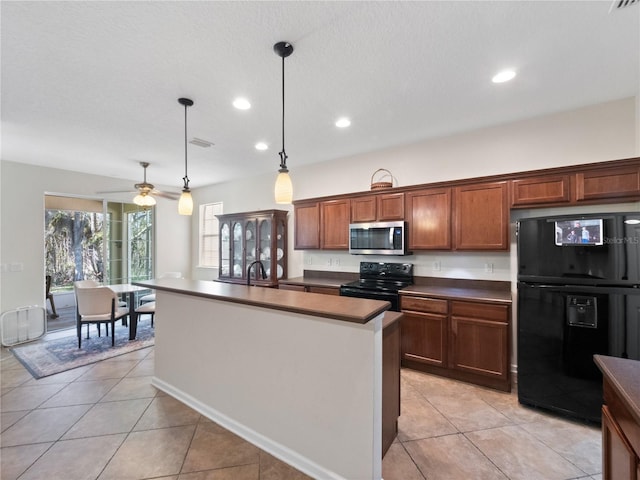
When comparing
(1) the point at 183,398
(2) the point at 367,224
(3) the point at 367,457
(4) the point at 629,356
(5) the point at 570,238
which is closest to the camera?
(3) the point at 367,457

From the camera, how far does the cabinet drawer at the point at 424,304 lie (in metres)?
2.98

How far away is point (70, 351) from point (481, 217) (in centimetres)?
549

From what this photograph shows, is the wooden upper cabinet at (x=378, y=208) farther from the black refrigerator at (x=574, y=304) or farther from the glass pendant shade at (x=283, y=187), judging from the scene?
the glass pendant shade at (x=283, y=187)

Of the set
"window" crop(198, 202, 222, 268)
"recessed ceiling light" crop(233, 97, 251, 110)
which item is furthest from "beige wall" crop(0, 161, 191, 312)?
"recessed ceiling light" crop(233, 97, 251, 110)

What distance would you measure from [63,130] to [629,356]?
5768 mm

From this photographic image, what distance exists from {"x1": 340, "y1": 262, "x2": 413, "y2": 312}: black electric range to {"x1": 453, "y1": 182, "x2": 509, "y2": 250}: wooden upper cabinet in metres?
0.76

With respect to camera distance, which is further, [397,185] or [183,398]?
[397,185]

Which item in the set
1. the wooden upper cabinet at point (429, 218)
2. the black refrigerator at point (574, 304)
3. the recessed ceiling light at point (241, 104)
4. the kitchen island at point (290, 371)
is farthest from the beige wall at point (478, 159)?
the kitchen island at point (290, 371)

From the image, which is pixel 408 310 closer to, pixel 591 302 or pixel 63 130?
pixel 591 302

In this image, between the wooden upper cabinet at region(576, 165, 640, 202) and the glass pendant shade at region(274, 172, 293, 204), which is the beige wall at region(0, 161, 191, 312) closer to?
the glass pendant shade at region(274, 172, 293, 204)

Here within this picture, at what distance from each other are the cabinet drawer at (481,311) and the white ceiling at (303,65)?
1949mm

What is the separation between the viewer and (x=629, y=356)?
2.10 metres

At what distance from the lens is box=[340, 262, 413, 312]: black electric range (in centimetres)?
335

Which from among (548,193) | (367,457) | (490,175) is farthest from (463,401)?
(490,175)
